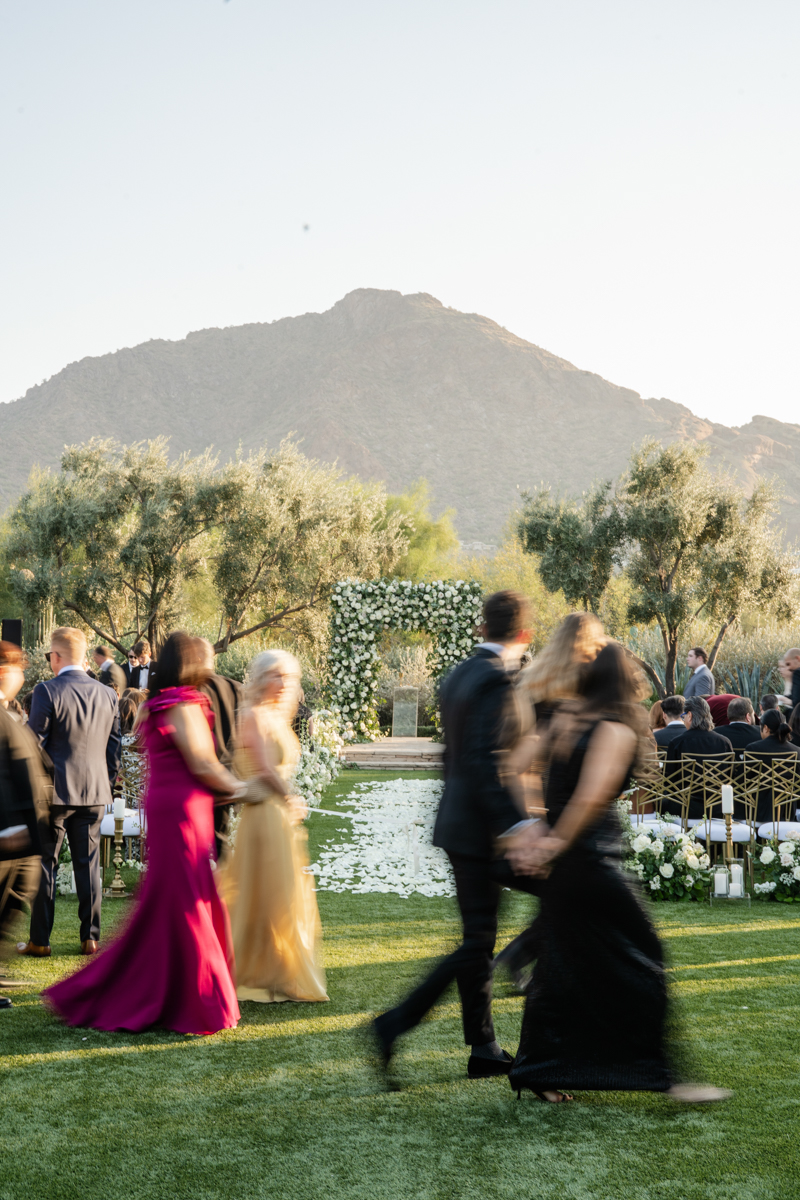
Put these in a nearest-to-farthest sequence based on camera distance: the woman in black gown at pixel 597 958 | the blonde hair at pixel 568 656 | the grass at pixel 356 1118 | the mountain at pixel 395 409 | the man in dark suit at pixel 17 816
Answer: the grass at pixel 356 1118 < the woman in black gown at pixel 597 958 < the blonde hair at pixel 568 656 < the man in dark suit at pixel 17 816 < the mountain at pixel 395 409

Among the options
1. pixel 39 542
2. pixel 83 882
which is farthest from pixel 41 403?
pixel 83 882

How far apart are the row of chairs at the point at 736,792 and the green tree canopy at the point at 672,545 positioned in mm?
12785

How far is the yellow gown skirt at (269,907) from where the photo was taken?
4.67 meters

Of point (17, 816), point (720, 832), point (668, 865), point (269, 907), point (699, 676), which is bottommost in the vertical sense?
point (668, 865)

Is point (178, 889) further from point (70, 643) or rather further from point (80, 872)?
point (70, 643)

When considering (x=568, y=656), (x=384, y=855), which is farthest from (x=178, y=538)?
(x=568, y=656)

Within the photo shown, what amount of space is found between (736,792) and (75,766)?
511 cm

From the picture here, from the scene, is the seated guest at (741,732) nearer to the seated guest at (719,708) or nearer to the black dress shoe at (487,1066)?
the seated guest at (719,708)

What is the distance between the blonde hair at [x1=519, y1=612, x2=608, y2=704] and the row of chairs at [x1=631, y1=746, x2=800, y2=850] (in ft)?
12.6

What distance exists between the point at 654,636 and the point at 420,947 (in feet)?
75.9

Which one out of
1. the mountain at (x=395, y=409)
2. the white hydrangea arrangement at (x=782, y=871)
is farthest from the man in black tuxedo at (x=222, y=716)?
the mountain at (x=395, y=409)

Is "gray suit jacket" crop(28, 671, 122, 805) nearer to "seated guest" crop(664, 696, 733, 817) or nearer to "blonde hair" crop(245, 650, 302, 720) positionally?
"blonde hair" crop(245, 650, 302, 720)

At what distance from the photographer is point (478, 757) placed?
3.48 m

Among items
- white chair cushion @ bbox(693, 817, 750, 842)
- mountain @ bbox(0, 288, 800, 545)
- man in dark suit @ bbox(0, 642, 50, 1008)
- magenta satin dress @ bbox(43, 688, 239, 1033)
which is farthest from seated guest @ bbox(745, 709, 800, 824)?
mountain @ bbox(0, 288, 800, 545)
